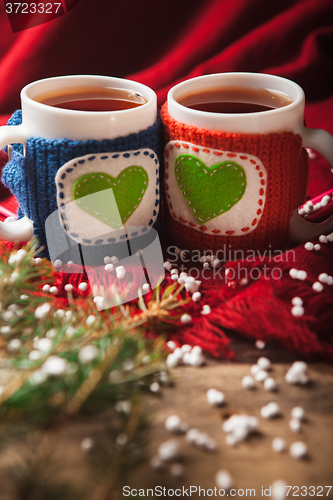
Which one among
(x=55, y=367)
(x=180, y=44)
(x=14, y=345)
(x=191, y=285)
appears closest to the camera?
(x=55, y=367)

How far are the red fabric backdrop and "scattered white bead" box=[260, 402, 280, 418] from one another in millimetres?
465

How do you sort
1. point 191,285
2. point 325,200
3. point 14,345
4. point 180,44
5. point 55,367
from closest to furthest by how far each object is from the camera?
point 55,367
point 14,345
point 191,285
point 325,200
point 180,44

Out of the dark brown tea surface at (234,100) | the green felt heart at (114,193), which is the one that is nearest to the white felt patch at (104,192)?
the green felt heart at (114,193)

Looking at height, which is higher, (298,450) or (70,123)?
(70,123)

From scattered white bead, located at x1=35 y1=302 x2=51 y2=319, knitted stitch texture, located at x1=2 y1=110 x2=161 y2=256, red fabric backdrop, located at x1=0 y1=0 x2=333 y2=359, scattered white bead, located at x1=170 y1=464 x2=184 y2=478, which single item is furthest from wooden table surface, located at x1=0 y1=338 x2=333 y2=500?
red fabric backdrop, located at x1=0 y1=0 x2=333 y2=359

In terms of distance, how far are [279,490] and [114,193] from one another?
330 millimetres

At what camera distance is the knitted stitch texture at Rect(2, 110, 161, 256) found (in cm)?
51

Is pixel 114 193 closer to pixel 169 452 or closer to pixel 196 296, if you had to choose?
pixel 196 296

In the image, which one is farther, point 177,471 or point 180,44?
point 180,44

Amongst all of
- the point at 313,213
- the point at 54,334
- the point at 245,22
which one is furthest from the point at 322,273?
the point at 245,22

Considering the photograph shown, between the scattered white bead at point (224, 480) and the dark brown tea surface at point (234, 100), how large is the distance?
0.41 meters

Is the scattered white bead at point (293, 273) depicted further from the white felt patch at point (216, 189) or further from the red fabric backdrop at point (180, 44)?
the red fabric backdrop at point (180, 44)

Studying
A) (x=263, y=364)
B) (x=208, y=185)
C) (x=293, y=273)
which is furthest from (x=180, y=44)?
(x=263, y=364)

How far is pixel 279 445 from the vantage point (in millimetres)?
357
